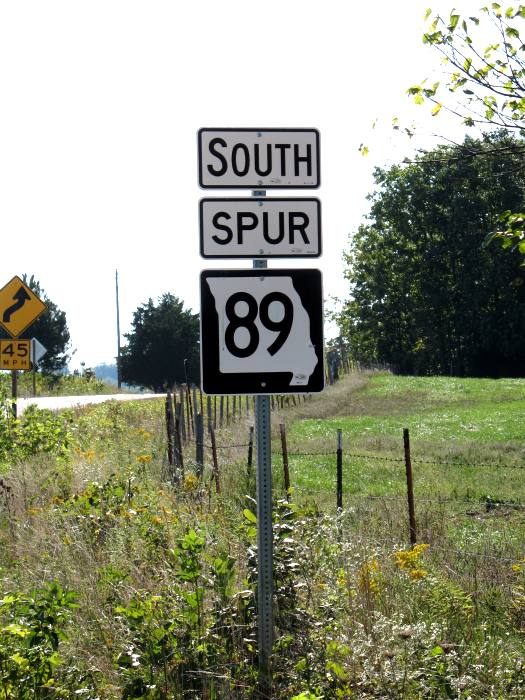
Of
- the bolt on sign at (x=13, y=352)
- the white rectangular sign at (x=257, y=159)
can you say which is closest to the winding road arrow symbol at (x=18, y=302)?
the bolt on sign at (x=13, y=352)

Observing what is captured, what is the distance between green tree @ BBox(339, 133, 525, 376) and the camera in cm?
5944

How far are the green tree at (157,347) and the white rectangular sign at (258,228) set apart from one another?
7087 cm

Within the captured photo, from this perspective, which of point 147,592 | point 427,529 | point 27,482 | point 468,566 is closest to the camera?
point 147,592

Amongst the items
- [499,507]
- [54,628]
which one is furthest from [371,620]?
[499,507]

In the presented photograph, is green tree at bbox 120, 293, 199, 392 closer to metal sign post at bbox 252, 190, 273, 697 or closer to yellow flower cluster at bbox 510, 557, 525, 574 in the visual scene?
yellow flower cluster at bbox 510, 557, 525, 574

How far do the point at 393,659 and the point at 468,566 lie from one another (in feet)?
9.24

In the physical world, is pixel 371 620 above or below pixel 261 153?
below

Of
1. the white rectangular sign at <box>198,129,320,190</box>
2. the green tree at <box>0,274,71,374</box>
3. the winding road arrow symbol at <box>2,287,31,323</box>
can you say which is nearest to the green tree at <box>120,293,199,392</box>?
the green tree at <box>0,274,71,374</box>

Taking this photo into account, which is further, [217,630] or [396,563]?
[396,563]

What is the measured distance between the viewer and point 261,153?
5.33 metres

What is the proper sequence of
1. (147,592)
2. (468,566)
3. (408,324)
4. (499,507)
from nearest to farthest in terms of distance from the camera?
(147,592), (468,566), (499,507), (408,324)

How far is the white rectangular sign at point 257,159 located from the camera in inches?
209

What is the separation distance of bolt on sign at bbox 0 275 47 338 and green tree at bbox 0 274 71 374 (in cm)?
5452

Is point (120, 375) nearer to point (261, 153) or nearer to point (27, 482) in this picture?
point (27, 482)
